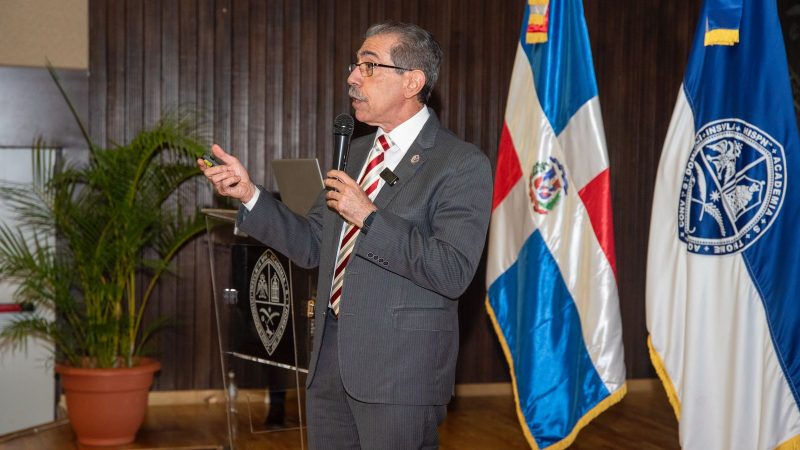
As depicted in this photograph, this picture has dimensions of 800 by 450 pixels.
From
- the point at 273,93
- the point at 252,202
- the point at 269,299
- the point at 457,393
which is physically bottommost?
the point at 457,393

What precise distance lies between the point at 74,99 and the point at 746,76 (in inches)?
157

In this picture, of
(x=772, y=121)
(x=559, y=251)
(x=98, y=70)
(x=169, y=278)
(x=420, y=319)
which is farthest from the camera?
(x=169, y=278)

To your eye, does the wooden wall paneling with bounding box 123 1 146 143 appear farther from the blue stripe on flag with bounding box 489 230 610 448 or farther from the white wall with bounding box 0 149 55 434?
the blue stripe on flag with bounding box 489 230 610 448

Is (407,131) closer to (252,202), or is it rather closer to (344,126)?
(344,126)

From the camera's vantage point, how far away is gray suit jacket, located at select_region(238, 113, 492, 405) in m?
2.14

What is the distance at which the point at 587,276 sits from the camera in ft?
13.5

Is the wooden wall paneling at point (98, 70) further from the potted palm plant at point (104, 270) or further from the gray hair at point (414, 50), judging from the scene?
the gray hair at point (414, 50)

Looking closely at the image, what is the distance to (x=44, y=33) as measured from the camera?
5605 millimetres

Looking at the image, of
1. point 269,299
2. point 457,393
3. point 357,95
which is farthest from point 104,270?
point 357,95

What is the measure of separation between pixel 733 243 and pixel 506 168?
4.22 ft

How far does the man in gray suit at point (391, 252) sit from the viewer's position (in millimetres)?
2146

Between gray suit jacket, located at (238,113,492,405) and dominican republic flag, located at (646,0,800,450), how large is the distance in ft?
4.78

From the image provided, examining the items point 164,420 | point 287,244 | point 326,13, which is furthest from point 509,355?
point 326,13

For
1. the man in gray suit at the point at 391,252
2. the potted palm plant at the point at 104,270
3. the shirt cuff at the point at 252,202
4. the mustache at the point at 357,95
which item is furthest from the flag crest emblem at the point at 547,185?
the shirt cuff at the point at 252,202
